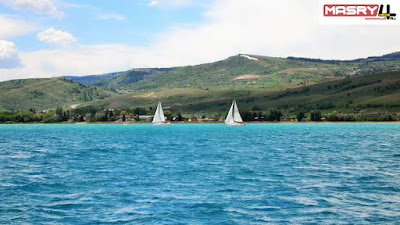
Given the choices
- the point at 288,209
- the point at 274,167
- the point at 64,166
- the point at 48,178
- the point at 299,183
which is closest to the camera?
the point at 288,209

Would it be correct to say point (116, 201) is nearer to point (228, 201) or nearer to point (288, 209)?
point (228, 201)

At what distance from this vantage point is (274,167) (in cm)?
6009

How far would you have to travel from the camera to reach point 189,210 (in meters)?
34.6

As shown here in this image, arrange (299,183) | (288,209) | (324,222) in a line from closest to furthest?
1. (324,222)
2. (288,209)
3. (299,183)

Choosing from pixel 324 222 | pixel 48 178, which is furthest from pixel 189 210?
pixel 48 178

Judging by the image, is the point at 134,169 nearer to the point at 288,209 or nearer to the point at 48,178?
the point at 48,178

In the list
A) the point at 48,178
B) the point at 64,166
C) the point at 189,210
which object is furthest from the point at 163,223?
the point at 64,166

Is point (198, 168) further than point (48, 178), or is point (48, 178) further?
point (198, 168)

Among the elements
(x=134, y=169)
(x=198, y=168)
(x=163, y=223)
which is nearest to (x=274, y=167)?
(x=198, y=168)

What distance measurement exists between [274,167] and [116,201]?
2813 centimetres

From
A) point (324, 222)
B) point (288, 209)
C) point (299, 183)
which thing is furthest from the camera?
point (299, 183)

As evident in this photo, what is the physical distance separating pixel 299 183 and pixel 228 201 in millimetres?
11542

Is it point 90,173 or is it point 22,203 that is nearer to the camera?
point 22,203

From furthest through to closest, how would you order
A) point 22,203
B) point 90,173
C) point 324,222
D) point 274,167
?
point 274,167
point 90,173
point 22,203
point 324,222
